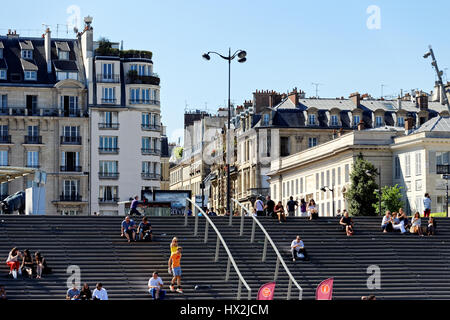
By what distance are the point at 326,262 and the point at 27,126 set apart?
202 ft

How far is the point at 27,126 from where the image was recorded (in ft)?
289

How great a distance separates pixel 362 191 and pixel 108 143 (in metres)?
27.4

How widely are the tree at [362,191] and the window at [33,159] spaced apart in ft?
101

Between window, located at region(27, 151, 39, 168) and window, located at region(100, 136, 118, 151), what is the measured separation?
239 inches

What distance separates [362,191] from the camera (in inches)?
2857

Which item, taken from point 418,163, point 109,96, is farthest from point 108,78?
point 418,163

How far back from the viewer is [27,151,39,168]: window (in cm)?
8725

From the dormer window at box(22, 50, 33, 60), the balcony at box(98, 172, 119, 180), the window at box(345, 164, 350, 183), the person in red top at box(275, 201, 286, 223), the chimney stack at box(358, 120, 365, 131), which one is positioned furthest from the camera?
the chimney stack at box(358, 120, 365, 131)

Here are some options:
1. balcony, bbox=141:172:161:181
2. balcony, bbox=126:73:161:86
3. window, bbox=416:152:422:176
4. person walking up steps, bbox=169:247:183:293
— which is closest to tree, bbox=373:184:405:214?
window, bbox=416:152:422:176

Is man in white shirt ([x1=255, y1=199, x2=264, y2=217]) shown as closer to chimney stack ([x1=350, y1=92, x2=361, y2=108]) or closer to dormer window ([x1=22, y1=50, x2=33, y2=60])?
dormer window ([x1=22, y1=50, x2=33, y2=60])

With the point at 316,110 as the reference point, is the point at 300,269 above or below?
below

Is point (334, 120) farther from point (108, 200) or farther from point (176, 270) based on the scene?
point (176, 270)
